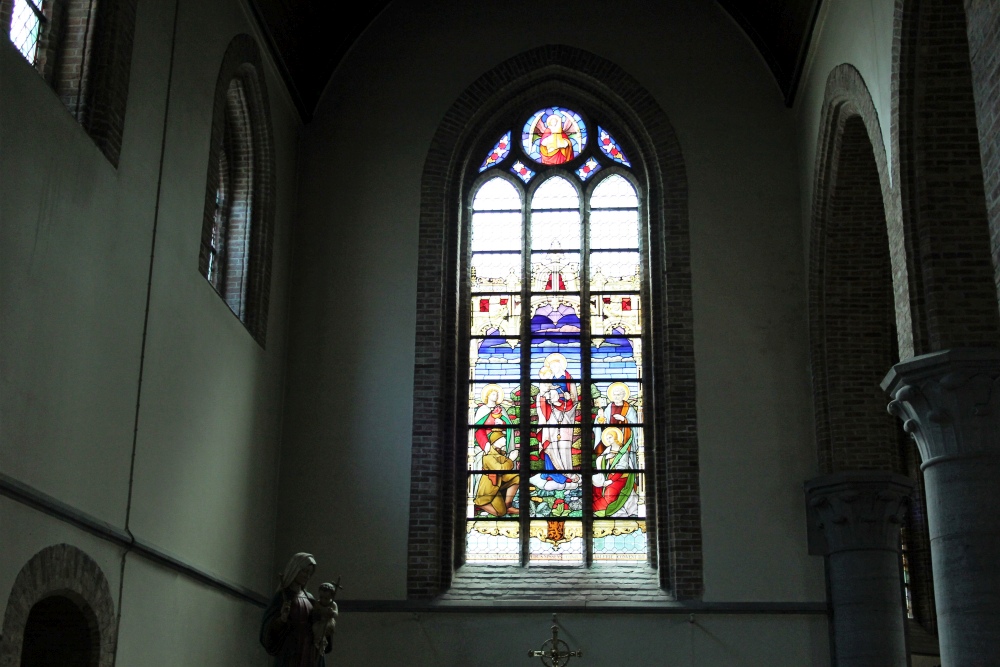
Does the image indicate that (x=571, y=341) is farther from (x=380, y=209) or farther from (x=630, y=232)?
(x=380, y=209)

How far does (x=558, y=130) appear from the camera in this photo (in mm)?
15156

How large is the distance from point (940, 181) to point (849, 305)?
12.7ft

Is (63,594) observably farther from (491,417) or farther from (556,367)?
(556,367)

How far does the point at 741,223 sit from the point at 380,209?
3.90m

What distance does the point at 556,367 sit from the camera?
1423cm

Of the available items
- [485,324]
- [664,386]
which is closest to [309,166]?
[485,324]

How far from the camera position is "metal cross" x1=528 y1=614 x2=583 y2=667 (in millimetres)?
12422

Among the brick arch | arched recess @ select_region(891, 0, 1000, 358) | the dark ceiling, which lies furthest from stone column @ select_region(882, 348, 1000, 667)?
the dark ceiling

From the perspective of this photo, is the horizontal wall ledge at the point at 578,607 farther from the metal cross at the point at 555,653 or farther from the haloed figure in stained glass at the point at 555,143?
the haloed figure in stained glass at the point at 555,143

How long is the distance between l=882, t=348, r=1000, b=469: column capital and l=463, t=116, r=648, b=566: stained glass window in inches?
206

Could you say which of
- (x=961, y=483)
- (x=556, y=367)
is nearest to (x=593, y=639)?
(x=556, y=367)

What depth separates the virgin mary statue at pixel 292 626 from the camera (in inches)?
374

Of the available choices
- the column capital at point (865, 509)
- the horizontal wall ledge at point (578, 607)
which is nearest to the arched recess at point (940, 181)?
the column capital at point (865, 509)

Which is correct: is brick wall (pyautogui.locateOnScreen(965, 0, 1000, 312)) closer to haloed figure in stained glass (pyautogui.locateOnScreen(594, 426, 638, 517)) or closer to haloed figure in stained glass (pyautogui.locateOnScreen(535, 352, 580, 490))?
haloed figure in stained glass (pyautogui.locateOnScreen(594, 426, 638, 517))
